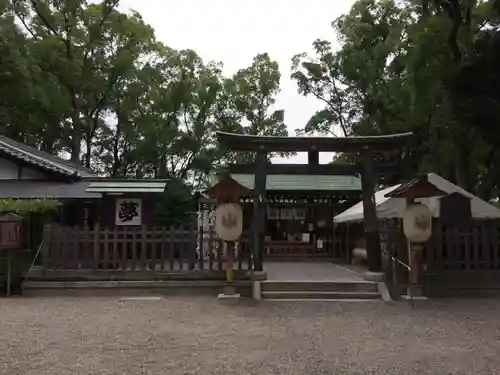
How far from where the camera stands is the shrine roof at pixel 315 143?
12.7m

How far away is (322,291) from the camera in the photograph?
38.1 feet

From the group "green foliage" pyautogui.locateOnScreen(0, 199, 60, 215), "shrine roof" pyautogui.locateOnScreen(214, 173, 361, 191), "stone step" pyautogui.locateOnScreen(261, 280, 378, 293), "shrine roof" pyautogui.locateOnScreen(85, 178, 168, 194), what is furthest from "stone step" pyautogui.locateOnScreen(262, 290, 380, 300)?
Answer: "shrine roof" pyautogui.locateOnScreen(214, 173, 361, 191)

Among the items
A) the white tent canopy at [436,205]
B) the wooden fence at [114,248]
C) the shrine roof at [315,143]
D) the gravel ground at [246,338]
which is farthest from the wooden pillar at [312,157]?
the gravel ground at [246,338]

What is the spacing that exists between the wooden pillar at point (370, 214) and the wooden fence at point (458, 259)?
1.44 ft

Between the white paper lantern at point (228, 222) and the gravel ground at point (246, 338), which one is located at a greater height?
the white paper lantern at point (228, 222)

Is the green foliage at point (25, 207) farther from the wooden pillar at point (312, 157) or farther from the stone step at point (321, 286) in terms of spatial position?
the wooden pillar at point (312, 157)

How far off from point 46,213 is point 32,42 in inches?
647

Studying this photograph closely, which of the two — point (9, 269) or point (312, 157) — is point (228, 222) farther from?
point (9, 269)

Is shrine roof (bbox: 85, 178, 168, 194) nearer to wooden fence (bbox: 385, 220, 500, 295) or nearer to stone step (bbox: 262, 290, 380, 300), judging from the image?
stone step (bbox: 262, 290, 380, 300)

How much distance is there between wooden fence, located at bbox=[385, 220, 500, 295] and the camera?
11914 millimetres

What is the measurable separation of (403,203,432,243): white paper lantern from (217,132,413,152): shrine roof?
7.34 ft

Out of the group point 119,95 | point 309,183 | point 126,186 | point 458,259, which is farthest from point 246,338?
point 119,95

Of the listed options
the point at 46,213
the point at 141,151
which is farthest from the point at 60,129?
the point at 46,213

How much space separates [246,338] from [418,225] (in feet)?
18.1
